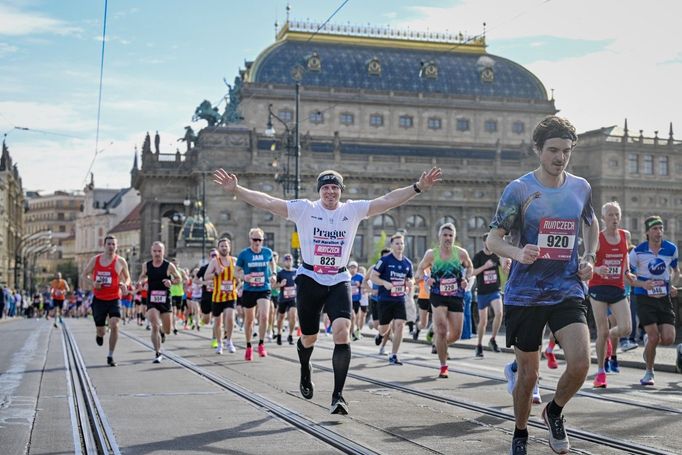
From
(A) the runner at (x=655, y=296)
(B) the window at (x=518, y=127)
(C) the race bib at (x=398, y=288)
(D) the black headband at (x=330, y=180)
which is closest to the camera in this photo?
(D) the black headband at (x=330, y=180)

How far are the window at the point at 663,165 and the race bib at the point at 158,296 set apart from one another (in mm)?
100348

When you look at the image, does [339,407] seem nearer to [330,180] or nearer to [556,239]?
[330,180]

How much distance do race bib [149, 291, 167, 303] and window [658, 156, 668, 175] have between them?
100348 mm

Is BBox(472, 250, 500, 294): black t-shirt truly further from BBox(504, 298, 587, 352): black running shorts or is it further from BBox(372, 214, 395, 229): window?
BBox(372, 214, 395, 229): window

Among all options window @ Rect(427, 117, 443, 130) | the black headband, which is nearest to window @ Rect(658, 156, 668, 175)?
window @ Rect(427, 117, 443, 130)

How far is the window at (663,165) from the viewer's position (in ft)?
371

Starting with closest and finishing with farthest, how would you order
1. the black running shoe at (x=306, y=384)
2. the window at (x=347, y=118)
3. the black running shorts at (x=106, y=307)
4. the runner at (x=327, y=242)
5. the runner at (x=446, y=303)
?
the runner at (x=327, y=242), the black running shoe at (x=306, y=384), the runner at (x=446, y=303), the black running shorts at (x=106, y=307), the window at (x=347, y=118)

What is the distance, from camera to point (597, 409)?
431 inches

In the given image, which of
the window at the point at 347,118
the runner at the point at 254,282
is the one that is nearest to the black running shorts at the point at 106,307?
the runner at the point at 254,282

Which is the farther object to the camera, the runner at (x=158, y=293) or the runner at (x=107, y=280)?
the runner at (x=158, y=293)

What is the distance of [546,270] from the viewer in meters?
7.59

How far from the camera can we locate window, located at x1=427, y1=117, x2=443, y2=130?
11531 centimetres

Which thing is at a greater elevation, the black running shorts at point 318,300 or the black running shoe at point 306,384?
the black running shorts at point 318,300

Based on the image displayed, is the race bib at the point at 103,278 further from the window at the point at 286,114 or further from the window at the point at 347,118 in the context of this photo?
the window at the point at 347,118
